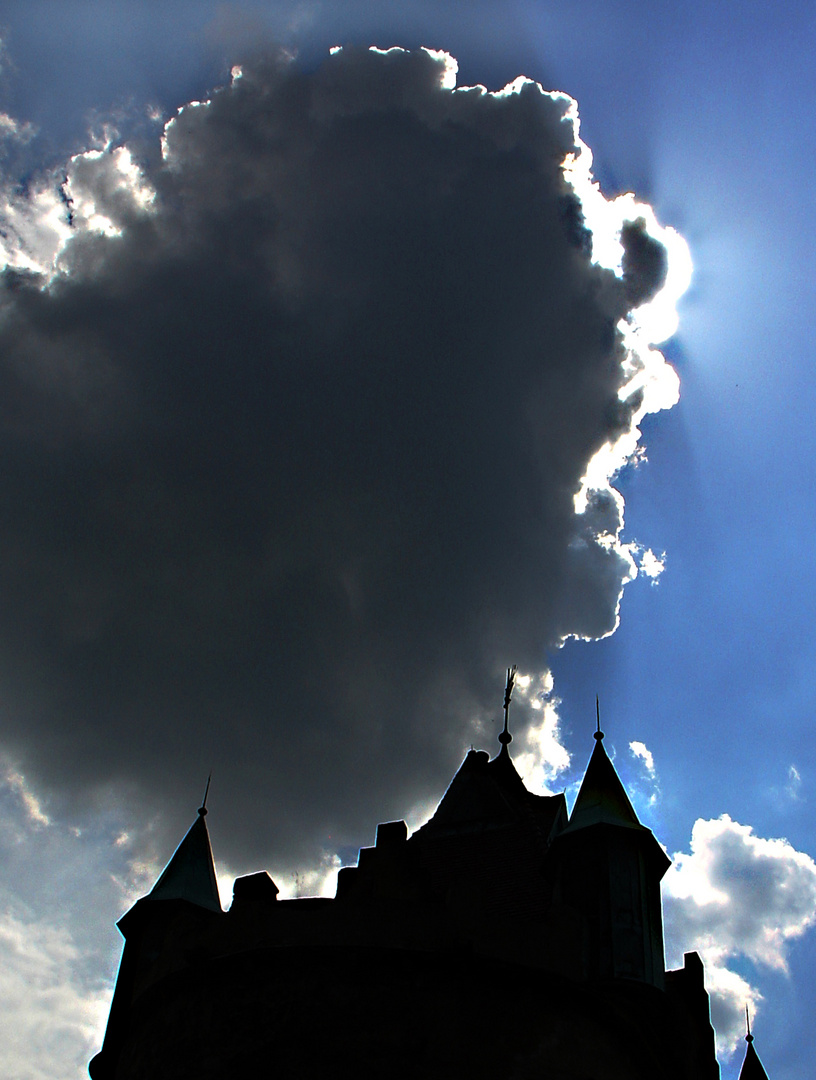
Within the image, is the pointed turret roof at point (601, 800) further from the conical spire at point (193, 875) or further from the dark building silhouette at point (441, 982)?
the conical spire at point (193, 875)

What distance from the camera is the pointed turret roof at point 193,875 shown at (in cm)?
2256

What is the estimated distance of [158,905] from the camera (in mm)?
22266

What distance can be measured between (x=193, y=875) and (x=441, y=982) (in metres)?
7.83

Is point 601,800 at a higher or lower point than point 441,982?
higher

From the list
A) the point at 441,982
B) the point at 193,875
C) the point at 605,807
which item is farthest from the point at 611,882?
the point at 193,875

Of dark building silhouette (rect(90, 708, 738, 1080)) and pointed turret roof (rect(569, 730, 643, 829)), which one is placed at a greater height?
pointed turret roof (rect(569, 730, 643, 829))

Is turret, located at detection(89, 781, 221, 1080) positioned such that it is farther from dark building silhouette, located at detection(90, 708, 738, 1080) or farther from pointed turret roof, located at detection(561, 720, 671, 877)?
pointed turret roof, located at detection(561, 720, 671, 877)

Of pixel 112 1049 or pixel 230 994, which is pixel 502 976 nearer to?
pixel 230 994

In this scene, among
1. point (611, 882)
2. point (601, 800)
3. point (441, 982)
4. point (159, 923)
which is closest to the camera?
point (441, 982)

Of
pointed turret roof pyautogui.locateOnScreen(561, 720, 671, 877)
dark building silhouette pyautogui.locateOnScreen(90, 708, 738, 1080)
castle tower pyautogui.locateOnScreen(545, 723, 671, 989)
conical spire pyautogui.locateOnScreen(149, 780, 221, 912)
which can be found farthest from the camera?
conical spire pyautogui.locateOnScreen(149, 780, 221, 912)

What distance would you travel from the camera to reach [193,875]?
2312cm

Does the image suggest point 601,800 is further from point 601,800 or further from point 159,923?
point 159,923

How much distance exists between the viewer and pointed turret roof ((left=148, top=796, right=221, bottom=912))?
22.6 m

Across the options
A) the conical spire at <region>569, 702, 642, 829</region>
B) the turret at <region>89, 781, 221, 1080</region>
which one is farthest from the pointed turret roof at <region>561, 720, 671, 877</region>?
the turret at <region>89, 781, 221, 1080</region>
